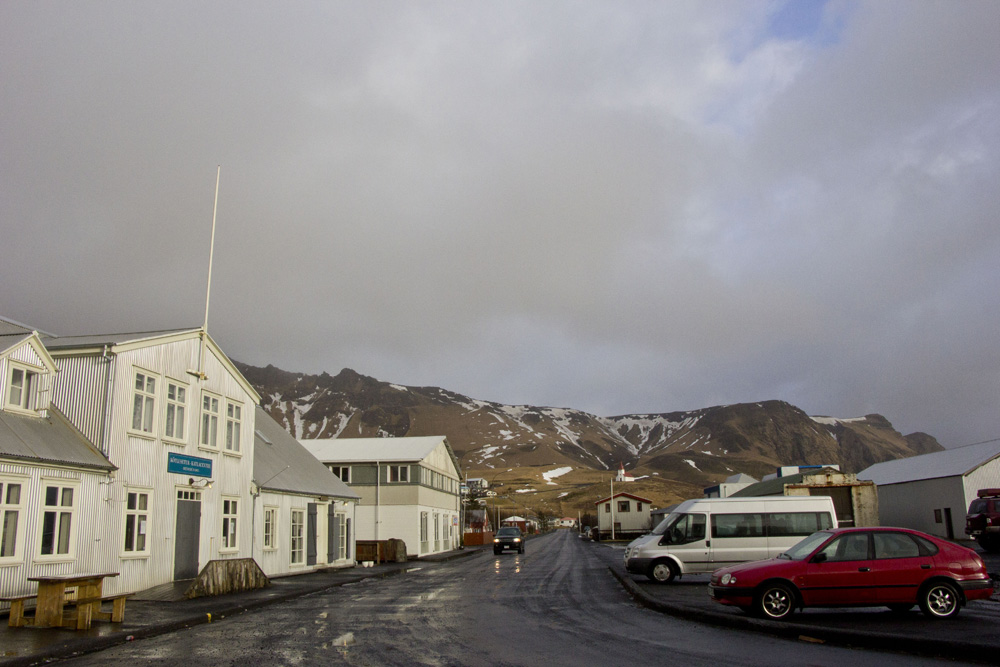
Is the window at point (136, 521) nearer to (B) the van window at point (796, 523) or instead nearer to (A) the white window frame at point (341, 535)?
(A) the white window frame at point (341, 535)

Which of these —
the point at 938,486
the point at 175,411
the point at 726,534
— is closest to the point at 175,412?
the point at 175,411

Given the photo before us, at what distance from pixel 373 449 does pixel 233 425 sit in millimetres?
27562

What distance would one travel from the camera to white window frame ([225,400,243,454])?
Answer: 2669 cm

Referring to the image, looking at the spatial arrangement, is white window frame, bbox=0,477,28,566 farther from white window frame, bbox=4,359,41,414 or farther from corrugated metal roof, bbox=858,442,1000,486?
corrugated metal roof, bbox=858,442,1000,486

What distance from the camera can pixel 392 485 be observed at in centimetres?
5044

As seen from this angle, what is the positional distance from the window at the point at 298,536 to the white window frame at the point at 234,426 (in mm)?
5173

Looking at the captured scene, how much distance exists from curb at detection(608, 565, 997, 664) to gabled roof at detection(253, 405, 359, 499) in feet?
63.5

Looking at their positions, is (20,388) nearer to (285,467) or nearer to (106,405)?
(106,405)

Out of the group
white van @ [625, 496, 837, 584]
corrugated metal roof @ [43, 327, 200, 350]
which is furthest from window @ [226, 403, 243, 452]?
white van @ [625, 496, 837, 584]

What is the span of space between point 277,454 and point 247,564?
1203 cm

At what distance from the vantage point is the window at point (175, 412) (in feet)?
75.2

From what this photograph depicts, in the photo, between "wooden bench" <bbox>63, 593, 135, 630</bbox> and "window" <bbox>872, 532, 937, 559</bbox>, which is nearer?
"window" <bbox>872, 532, 937, 559</bbox>

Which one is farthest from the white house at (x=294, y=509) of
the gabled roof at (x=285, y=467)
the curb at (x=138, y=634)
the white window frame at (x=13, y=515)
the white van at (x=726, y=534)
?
the white van at (x=726, y=534)

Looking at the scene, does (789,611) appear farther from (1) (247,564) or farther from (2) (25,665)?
(1) (247,564)
